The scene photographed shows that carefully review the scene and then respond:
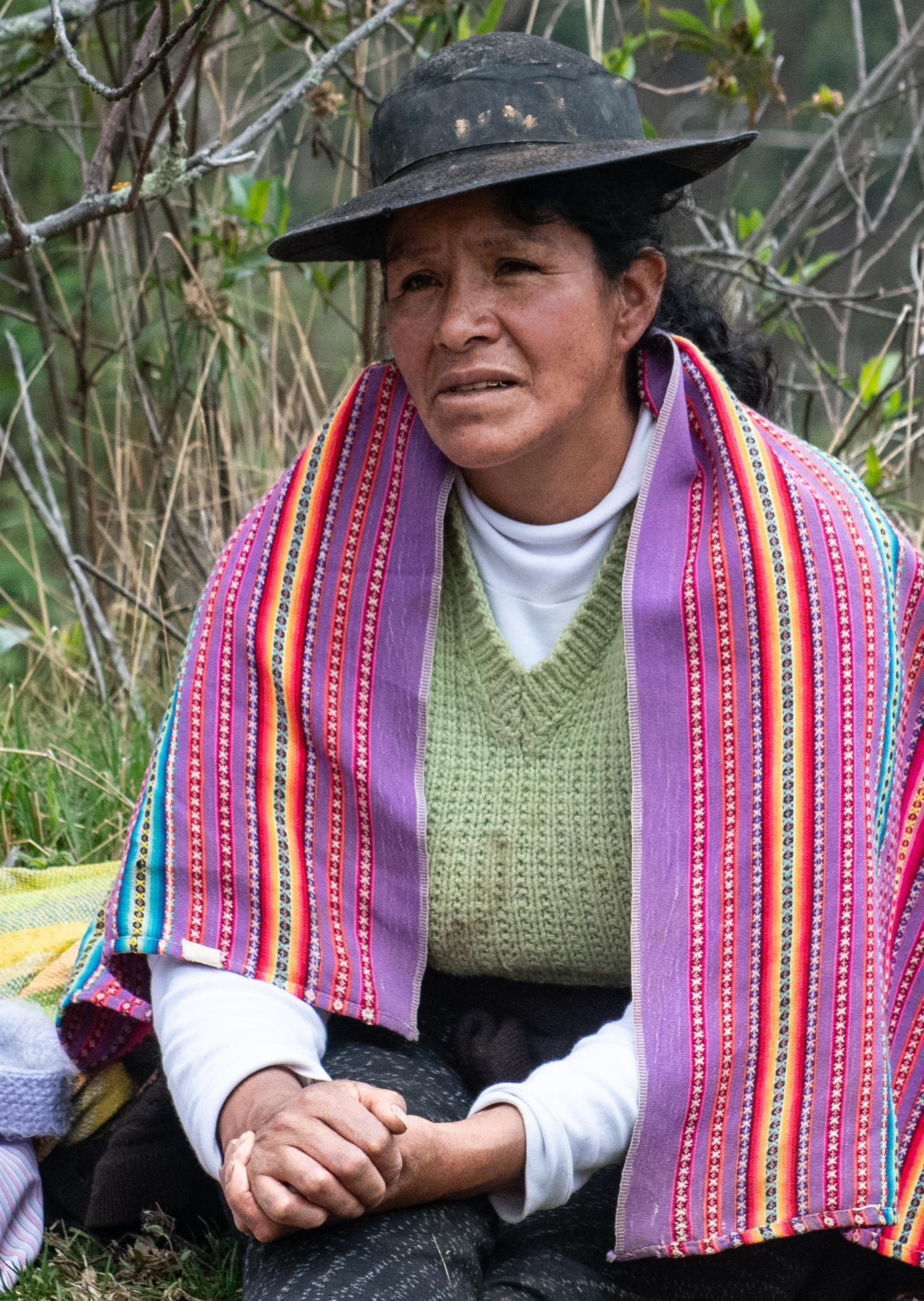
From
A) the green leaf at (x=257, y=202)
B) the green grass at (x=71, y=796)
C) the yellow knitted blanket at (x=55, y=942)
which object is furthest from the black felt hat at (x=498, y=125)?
the green grass at (x=71, y=796)

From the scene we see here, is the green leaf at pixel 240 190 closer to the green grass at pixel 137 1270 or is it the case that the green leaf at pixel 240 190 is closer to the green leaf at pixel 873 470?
the green leaf at pixel 873 470

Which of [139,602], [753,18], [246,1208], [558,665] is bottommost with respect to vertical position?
[246,1208]

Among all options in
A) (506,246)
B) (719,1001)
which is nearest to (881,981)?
(719,1001)

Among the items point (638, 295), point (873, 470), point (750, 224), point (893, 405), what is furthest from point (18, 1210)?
point (750, 224)

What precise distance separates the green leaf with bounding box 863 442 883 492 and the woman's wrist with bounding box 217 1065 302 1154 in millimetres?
1973

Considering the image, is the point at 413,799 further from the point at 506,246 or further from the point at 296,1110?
the point at 506,246

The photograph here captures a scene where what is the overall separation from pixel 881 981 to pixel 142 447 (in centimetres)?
238

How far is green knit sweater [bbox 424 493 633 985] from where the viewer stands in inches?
66.6

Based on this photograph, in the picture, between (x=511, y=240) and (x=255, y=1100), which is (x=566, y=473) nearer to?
(x=511, y=240)

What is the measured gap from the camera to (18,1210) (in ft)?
5.91

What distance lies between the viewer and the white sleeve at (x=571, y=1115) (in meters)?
1.46

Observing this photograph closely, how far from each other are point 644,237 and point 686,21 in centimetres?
159

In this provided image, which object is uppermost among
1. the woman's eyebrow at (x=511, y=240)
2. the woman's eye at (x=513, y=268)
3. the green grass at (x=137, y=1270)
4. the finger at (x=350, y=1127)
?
the woman's eyebrow at (x=511, y=240)

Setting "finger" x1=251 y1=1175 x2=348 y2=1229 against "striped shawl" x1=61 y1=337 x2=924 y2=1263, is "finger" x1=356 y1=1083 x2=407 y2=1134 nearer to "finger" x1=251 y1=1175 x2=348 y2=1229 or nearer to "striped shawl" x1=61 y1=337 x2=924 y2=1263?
"finger" x1=251 y1=1175 x2=348 y2=1229
